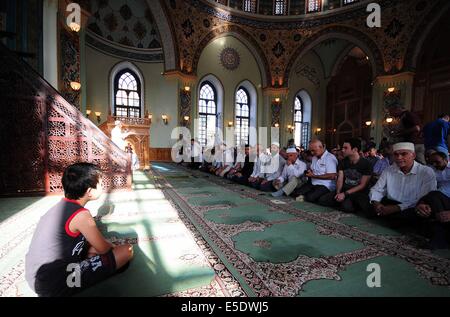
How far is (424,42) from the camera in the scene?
Result: 1067 centimetres

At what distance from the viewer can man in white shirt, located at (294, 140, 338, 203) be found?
3.99m

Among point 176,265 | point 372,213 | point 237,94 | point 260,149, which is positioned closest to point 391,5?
point 237,94

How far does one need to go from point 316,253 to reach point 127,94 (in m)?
14.7

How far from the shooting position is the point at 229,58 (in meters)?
15.1

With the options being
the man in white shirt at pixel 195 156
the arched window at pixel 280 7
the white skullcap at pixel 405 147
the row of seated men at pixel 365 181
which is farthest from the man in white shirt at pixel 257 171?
the arched window at pixel 280 7

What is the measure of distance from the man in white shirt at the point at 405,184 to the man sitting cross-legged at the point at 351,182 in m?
0.50

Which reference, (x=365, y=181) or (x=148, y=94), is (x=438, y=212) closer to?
(x=365, y=181)

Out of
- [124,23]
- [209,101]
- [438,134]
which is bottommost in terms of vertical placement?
[438,134]

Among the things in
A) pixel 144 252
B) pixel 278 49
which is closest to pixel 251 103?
pixel 278 49

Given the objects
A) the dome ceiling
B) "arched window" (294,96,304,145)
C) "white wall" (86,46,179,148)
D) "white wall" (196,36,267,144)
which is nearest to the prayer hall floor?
"white wall" (86,46,179,148)

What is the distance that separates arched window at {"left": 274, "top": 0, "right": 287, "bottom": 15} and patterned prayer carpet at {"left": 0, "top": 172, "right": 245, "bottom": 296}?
15.4 m

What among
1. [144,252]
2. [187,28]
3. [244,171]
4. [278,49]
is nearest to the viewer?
[144,252]

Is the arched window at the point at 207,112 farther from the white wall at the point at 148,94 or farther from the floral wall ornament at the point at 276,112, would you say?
the floral wall ornament at the point at 276,112
